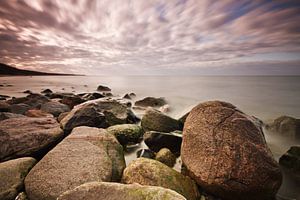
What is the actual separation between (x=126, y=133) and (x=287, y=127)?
560 centimetres

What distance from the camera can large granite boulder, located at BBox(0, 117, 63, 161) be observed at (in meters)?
3.63

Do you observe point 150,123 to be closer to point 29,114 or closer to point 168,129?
point 168,129

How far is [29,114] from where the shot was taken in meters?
6.66

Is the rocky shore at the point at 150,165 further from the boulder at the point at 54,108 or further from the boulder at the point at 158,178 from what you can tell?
the boulder at the point at 54,108

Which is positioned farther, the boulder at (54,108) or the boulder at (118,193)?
the boulder at (54,108)

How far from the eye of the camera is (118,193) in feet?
7.00

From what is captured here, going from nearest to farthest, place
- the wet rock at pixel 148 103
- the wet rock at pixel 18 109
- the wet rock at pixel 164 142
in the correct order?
1. the wet rock at pixel 164 142
2. the wet rock at pixel 18 109
3. the wet rock at pixel 148 103

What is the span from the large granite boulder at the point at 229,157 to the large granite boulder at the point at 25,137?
2.95m

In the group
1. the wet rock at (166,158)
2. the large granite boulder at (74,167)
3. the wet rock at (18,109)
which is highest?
the large granite boulder at (74,167)

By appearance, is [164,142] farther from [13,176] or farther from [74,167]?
[13,176]

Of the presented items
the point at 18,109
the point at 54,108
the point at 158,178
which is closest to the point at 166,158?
the point at 158,178

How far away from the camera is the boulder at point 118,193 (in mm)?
2062

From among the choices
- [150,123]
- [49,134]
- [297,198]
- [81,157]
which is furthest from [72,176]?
[297,198]

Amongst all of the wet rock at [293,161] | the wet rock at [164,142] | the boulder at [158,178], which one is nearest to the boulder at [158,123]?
the wet rock at [164,142]
